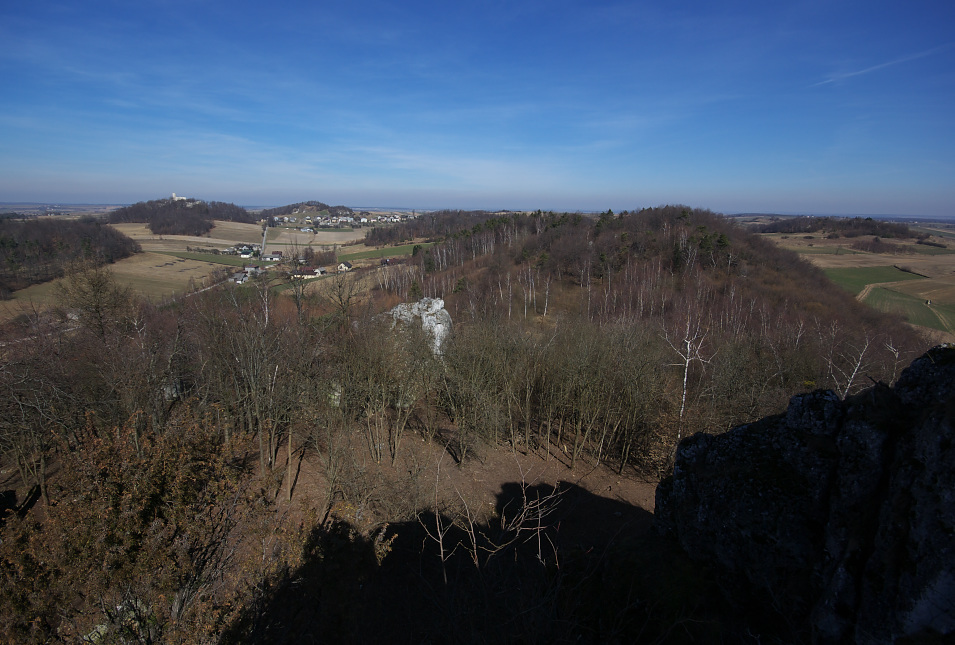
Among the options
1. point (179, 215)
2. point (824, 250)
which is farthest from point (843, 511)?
point (179, 215)

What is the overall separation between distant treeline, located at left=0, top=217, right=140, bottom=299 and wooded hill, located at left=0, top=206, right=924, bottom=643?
1203 cm

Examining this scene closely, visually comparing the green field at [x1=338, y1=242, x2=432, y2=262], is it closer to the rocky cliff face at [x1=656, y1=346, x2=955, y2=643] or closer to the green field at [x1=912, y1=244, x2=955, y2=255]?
the rocky cliff face at [x1=656, y1=346, x2=955, y2=643]

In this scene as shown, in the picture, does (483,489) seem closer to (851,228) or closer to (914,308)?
(914,308)

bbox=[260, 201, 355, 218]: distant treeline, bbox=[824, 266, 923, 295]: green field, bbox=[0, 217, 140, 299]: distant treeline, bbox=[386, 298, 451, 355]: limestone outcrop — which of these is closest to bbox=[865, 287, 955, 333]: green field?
bbox=[824, 266, 923, 295]: green field

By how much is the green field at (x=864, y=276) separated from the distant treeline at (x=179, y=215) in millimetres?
105113

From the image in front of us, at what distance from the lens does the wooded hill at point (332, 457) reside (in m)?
7.14

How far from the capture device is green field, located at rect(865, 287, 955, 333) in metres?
33.9

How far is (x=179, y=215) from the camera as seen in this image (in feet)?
287

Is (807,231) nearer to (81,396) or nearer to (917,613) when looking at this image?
(917,613)

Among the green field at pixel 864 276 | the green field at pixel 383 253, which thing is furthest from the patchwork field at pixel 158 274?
the green field at pixel 864 276

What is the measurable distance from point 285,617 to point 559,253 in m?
44.5

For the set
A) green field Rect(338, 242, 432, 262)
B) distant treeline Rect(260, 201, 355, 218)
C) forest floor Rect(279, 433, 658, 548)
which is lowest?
forest floor Rect(279, 433, 658, 548)

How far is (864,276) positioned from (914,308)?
14.9 meters

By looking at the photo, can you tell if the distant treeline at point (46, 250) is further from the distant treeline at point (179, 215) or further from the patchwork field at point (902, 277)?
the patchwork field at point (902, 277)
